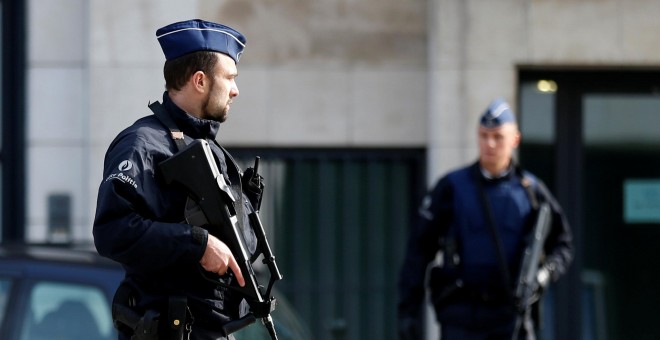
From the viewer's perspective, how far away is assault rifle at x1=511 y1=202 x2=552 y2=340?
6.86m

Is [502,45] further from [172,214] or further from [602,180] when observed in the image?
[172,214]

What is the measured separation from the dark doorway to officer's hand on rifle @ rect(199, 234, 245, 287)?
6.47 metres

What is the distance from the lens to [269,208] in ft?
33.1

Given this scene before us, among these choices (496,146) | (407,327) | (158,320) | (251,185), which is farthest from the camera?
(407,327)

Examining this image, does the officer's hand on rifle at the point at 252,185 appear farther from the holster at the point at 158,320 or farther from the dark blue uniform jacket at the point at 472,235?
Result: the dark blue uniform jacket at the point at 472,235

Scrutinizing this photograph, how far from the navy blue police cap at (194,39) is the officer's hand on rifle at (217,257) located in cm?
61

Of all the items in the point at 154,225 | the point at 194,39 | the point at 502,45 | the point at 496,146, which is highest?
the point at 502,45

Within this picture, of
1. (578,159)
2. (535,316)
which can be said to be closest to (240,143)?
(578,159)

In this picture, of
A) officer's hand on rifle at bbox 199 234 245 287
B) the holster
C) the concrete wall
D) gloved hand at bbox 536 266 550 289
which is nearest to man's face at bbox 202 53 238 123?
officer's hand on rifle at bbox 199 234 245 287

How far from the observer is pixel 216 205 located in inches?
155

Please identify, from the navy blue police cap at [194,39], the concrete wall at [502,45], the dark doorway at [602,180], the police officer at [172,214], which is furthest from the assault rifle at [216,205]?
the dark doorway at [602,180]

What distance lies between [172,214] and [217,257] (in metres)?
0.23

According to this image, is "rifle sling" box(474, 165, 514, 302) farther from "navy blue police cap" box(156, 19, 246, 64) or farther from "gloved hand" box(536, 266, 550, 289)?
"navy blue police cap" box(156, 19, 246, 64)

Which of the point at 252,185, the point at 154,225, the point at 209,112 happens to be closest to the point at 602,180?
the point at 252,185
